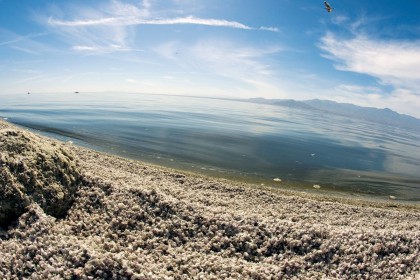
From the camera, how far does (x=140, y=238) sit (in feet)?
29.8

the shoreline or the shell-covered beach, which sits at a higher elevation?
the shell-covered beach

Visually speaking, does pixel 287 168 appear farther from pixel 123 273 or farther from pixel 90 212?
pixel 123 273

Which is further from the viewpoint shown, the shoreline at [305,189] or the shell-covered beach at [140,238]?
the shoreline at [305,189]

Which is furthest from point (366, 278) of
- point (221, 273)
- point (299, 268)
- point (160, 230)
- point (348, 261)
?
point (160, 230)

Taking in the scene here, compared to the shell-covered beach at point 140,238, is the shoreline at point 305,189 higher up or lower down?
lower down

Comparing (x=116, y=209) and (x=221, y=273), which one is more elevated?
(x=116, y=209)

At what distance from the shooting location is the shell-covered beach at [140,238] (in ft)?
24.8

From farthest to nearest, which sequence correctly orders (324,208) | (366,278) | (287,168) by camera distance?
(287,168) < (324,208) < (366,278)

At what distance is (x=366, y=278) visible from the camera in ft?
28.3

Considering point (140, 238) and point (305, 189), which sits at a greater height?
point (140, 238)

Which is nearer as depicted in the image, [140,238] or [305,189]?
[140,238]

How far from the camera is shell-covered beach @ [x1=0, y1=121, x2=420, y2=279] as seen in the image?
7.56m

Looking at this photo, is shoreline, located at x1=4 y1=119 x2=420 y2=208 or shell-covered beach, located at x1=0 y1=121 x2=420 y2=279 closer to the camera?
shell-covered beach, located at x1=0 y1=121 x2=420 y2=279

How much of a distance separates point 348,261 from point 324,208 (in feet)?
27.3
